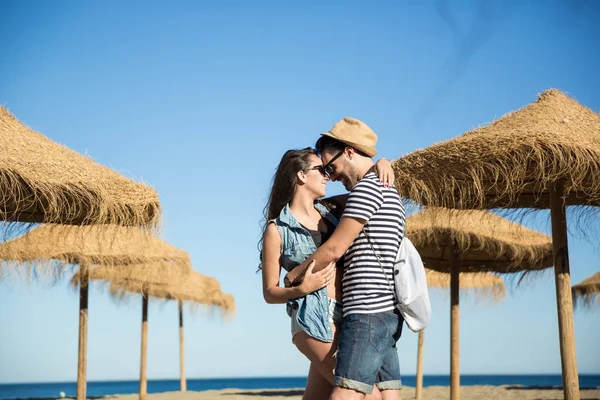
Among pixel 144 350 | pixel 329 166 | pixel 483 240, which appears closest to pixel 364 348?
pixel 329 166

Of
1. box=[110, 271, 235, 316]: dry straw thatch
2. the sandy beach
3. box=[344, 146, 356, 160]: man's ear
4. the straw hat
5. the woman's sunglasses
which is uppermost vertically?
box=[110, 271, 235, 316]: dry straw thatch

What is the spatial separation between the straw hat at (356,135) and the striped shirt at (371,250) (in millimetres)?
151

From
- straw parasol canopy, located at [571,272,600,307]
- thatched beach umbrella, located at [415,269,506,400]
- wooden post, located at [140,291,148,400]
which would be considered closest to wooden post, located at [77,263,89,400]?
wooden post, located at [140,291,148,400]

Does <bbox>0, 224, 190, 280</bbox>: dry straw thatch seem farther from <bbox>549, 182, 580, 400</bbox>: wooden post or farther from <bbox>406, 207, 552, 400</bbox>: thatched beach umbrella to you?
<bbox>549, 182, 580, 400</bbox>: wooden post

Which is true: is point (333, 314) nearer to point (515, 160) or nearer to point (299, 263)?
point (299, 263)

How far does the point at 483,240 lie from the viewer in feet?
33.7

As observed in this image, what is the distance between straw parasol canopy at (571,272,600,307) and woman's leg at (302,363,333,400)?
17.0 m

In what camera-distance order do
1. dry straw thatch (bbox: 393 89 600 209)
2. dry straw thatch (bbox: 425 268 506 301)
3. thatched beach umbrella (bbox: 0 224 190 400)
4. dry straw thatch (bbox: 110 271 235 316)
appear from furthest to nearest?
1. dry straw thatch (bbox: 110 271 235 316)
2. dry straw thatch (bbox: 425 268 506 301)
3. thatched beach umbrella (bbox: 0 224 190 400)
4. dry straw thatch (bbox: 393 89 600 209)

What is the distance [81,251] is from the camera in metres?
11.3

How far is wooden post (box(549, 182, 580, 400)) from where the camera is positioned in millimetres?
6102

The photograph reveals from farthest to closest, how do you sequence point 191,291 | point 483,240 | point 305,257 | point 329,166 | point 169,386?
point 169,386, point 191,291, point 483,240, point 329,166, point 305,257

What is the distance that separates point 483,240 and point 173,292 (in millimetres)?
9739

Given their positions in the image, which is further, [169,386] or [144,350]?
[169,386]

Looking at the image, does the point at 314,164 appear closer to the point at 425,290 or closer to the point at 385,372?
the point at 425,290
